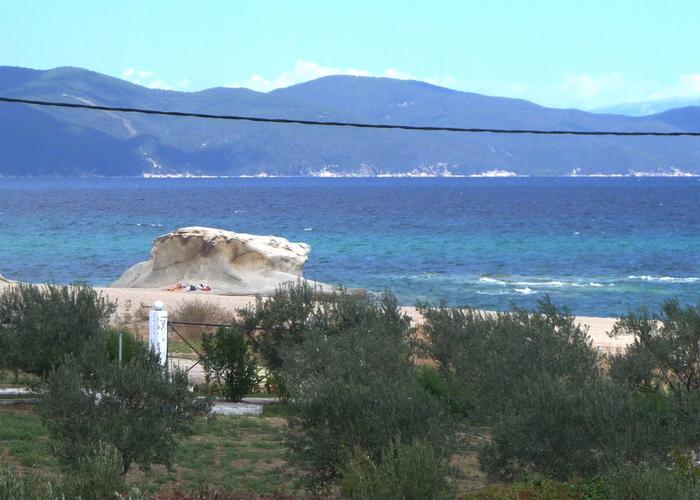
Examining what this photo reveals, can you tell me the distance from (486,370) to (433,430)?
284 centimetres

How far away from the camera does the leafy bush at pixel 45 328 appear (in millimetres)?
16688

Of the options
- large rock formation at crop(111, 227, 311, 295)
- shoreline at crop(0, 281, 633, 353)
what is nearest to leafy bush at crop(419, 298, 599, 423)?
shoreline at crop(0, 281, 633, 353)

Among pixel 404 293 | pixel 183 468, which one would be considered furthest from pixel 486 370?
pixel 404 293

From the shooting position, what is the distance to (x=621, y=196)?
15925 cm

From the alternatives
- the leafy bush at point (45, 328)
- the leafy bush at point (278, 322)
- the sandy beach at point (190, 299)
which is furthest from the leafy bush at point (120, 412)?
the sandy beach at point (190, 299)

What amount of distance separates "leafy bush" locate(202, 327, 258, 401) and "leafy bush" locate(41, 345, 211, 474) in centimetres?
677

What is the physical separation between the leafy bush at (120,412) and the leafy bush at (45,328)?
509 centimetres

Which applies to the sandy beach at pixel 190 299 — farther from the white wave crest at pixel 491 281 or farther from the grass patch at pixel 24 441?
the white wave crest at pixel 491 281

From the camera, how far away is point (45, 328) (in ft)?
54.7

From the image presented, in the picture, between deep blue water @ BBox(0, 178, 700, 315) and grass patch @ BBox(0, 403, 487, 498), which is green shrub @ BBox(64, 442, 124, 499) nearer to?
grass patch @ BBox(0, 403, 487, 498)

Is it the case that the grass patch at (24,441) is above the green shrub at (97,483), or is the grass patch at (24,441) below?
below

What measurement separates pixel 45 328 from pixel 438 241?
6646 cm

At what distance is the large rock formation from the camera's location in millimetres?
44406

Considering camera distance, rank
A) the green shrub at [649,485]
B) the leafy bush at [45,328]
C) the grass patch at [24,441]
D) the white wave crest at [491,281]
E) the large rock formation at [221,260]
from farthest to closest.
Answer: the white wave crest at [491,281]
the large rock formation at [221,260]
the leafy bush at [45,328]
the grass patch at [24,441]
the green shrub at [649,485]
